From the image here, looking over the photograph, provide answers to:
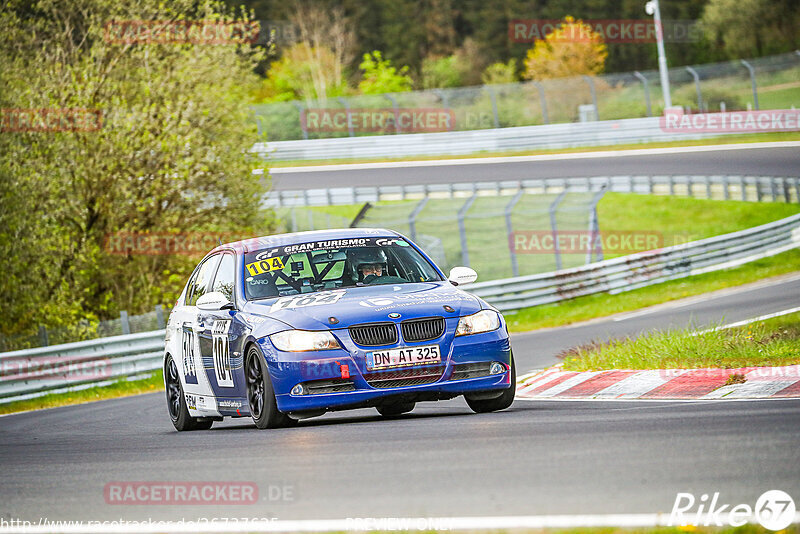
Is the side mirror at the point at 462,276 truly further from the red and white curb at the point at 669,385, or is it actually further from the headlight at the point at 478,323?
the red and white curb at the point at 669,385

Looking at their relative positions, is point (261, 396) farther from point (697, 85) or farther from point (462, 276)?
point (697, 85)

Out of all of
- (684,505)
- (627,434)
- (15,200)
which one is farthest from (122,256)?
(684,505)

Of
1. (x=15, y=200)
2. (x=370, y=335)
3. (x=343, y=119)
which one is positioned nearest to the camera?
(x=370, y=335)

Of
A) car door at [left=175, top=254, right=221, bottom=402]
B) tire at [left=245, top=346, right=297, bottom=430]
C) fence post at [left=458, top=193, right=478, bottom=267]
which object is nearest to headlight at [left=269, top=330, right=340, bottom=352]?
tire at [left=245, top=346, right=297, bottom=430]

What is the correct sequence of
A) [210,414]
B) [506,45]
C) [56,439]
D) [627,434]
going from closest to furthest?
[627,434] → [210,414] → [56,439] → [506,45]

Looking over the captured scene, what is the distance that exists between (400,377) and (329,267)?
62.3 inches

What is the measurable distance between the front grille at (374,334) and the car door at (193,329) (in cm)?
206

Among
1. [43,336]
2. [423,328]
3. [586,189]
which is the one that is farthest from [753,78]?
[423,328]

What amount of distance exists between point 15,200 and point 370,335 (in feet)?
50.2

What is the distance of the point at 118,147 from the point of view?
26.0 meters

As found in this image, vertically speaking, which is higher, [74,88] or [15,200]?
[74,88]

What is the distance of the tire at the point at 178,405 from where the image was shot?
1178 centimetres

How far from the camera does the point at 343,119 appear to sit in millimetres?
A: 54750

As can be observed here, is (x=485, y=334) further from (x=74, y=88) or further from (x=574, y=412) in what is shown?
(x=74, y=88)
